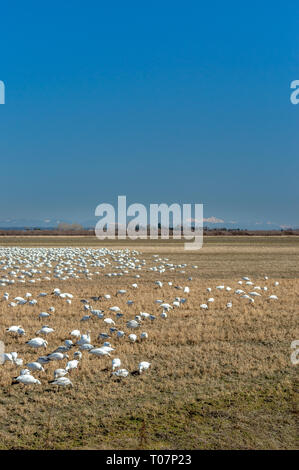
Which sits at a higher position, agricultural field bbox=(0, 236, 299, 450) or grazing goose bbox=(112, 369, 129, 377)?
grazing goose bbox=(112, 369, 129, 377)

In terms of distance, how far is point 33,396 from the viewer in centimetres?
753

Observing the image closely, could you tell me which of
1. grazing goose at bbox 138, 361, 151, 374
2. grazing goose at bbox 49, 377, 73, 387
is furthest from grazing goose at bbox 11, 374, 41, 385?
grazing goose at bbox 138, 361, 151, 374

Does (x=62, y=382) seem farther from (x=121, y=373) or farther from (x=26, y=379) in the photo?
(x=121, y=373)

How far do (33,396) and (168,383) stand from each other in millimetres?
2568

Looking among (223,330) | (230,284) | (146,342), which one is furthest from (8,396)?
(230,284)

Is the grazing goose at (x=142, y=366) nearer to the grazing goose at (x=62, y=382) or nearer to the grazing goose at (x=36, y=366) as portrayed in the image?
the grazing goose at (x=62, y=382)

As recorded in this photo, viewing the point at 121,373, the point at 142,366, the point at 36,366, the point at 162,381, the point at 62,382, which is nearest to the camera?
the point at 62,382

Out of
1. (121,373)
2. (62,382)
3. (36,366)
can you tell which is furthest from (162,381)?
(36,366)

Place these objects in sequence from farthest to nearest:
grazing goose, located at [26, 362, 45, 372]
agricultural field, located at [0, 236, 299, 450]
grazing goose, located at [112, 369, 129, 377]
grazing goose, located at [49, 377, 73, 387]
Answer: grazing goose, located at [26, 362, 45, 372], grazing goose, located at [112, 369, 129, 377], grazing goose, located at [49, 377, 73, 387], agricultural field, located at [0, 236, 299, 450]

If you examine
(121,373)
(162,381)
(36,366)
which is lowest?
(162,381)

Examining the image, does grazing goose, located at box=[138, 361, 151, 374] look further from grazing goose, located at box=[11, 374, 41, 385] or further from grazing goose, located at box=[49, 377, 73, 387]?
grazing goose, located at box=[11, 374, 41, 385]

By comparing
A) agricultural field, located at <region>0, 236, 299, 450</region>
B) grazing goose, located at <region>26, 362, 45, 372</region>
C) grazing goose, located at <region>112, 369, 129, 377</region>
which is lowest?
agricultural field, located at <region>0, 236, 299, 450</region>

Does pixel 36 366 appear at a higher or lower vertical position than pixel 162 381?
higher

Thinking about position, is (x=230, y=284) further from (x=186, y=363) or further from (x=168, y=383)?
(x=168, y=383)
